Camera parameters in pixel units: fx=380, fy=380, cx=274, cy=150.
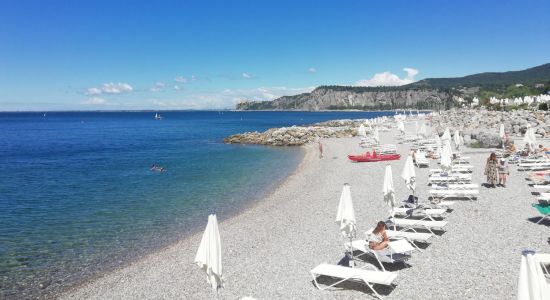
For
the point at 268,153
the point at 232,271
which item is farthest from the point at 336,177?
the point at 268,153

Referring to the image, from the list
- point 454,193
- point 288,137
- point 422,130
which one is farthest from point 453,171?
point 288,137

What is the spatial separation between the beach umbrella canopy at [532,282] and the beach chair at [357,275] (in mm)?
3403

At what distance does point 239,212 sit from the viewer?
18.4 meters

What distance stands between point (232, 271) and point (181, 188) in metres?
14.7

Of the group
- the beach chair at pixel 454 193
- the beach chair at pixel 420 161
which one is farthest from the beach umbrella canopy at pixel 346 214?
the beach chair at pixel 420 161

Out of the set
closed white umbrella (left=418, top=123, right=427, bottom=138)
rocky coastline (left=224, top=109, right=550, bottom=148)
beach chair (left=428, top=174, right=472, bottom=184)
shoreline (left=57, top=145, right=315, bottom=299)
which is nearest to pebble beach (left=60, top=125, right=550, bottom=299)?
shoreline (left=57, top=145, right=315, bottom=299)

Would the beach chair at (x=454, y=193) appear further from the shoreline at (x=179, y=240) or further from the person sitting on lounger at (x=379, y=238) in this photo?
the shoreline at (x=179, y=240)

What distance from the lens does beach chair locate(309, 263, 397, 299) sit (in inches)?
323

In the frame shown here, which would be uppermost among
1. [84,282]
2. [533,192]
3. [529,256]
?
[529,256]

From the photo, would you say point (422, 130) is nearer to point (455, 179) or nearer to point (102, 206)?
point (455, 179)

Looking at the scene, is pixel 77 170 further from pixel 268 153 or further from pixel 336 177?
pixel 336 177

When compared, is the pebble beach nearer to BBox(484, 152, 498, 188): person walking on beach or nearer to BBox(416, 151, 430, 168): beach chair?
BBox(484, 152, 498, 188): person walking on beach

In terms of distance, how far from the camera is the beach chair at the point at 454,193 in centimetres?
1565

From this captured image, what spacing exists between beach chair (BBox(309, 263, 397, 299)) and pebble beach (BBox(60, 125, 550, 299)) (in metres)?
0.23
